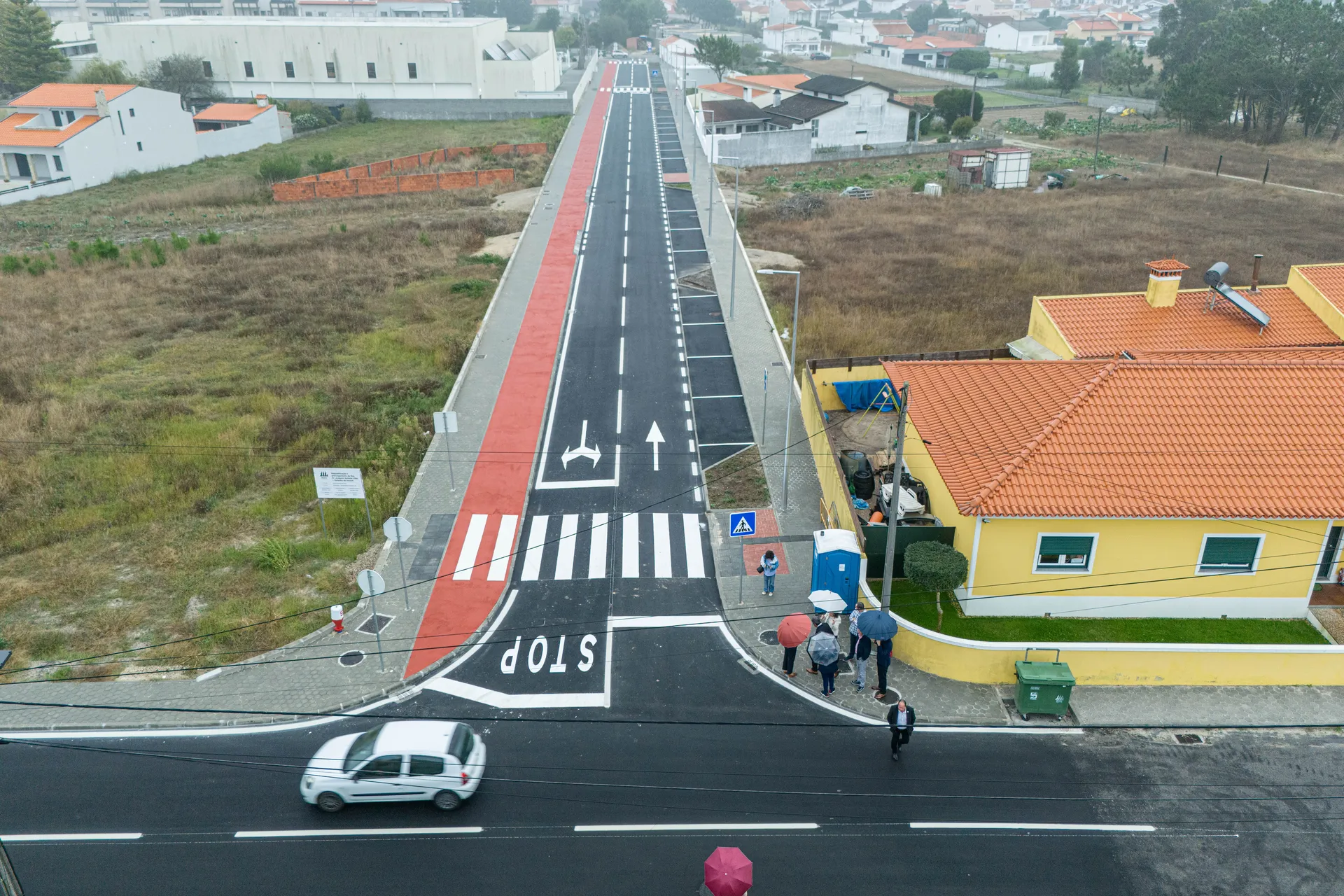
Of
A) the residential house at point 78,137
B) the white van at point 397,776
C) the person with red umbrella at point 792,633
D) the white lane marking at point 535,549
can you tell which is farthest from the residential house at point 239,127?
the person with red umbrella at point 792,633

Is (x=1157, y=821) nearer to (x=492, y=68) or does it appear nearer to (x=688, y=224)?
(x=688, y=224)

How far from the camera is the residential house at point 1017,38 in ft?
606

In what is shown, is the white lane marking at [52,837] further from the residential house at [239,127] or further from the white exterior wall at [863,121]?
the residential house at [239,127]

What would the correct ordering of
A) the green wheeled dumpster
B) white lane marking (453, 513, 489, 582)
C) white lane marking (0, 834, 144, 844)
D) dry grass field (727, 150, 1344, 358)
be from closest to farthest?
white lane marking (0, 834, 144, 844) < the green wheeled dumpster < white lane marking (453, 513, 489, 582) < dry grass field (727, 150, 1344, 358)

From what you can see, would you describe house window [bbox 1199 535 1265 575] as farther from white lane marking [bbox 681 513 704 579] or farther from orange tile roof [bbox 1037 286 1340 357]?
white lane marking [bbox 681 513 704 579]

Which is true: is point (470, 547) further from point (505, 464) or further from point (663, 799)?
point (663, 799)

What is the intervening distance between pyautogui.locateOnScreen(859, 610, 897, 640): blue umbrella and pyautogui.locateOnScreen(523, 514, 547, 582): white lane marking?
859 cm

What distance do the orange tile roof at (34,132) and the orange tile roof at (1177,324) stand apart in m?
75.2

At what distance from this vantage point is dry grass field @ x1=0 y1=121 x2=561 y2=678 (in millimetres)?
22375

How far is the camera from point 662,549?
24219 millimetres

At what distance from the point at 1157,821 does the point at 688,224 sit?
45.7m

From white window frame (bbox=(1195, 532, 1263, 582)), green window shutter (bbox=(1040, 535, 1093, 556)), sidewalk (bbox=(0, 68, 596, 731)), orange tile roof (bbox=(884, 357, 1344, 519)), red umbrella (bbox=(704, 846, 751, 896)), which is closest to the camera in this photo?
red umbrella (bbox=(704, 846, 751, 896))

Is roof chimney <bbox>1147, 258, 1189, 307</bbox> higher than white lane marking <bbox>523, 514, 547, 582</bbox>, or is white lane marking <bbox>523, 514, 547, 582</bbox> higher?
roof chimney <bbox>1147, 258, 1189, 307</bbox>

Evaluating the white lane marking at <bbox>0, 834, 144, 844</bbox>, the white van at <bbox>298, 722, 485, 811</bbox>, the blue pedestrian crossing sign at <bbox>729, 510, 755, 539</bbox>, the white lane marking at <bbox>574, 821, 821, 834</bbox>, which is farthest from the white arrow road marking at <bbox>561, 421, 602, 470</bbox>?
the white lane marking at <bbox>0, 834, 144, 844</bbox>
